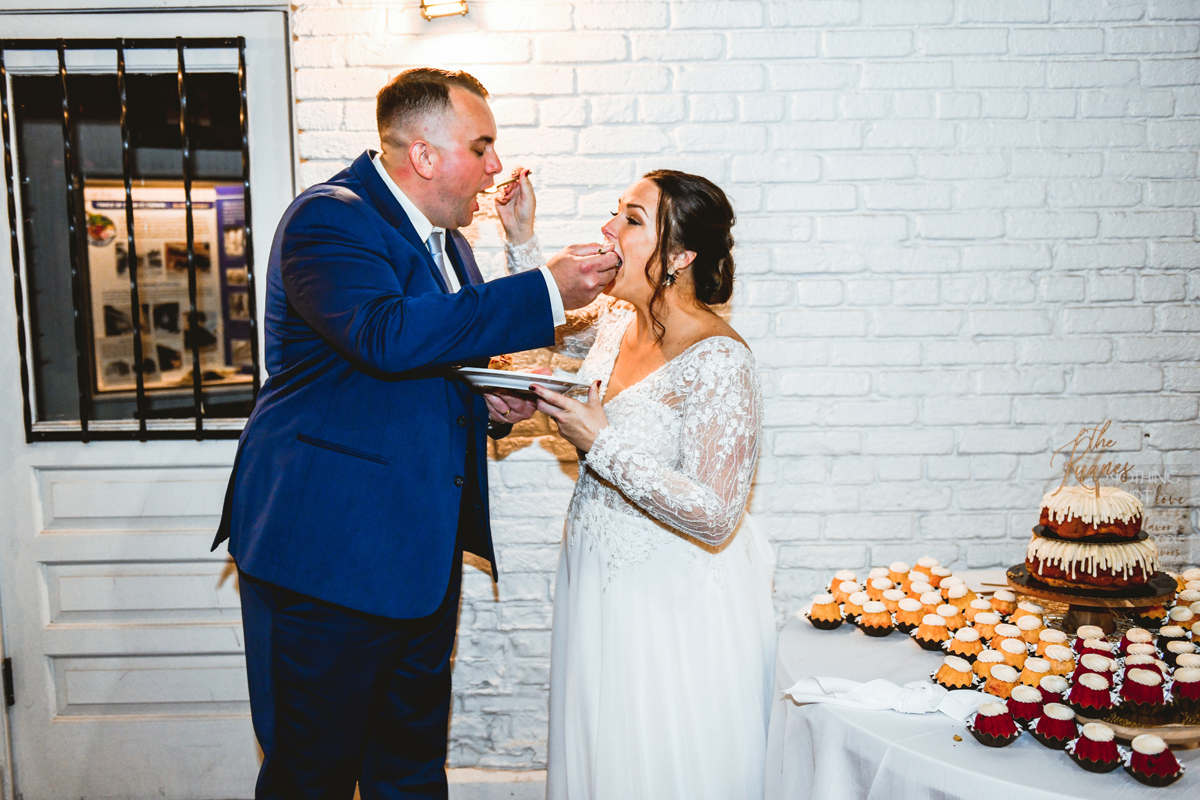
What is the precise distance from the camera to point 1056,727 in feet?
3.86

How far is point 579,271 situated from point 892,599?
94cm

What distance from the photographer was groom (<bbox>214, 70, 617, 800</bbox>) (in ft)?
4.90

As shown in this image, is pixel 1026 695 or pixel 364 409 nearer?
pixel 1026 695

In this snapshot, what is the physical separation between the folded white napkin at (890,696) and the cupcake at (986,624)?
18cm

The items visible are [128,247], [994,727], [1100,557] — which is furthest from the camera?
[128,247]

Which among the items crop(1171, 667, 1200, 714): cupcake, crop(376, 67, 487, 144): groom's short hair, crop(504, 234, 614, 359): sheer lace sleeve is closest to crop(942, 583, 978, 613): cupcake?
crop(1171, 667, 1200, 714): cupcake

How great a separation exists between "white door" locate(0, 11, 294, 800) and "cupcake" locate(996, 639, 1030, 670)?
2223mm

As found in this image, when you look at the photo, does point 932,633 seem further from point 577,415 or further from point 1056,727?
point 577,415

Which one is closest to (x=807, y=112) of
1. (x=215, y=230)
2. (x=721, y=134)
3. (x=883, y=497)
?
(x=721, y=134)

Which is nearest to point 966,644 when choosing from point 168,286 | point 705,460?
point 705,460

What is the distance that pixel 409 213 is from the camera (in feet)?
5.60

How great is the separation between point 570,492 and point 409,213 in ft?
3.35

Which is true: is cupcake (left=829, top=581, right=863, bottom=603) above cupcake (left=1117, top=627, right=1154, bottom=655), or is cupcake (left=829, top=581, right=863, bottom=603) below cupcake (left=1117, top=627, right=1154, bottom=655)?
below

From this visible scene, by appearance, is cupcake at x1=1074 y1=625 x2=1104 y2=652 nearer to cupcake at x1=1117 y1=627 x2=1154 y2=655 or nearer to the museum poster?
cupcake at x1=1117 y1=627 x2=1154 y2=655
